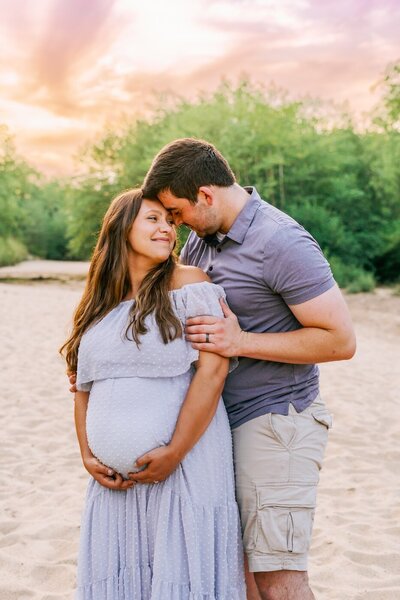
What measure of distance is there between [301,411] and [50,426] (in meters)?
4.72

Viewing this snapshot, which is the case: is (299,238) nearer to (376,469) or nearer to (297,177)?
(376,469)

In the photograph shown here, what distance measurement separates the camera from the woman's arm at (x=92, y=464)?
8.00ft

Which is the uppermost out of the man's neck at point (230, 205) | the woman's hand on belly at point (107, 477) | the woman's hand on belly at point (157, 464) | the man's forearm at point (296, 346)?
the man's neck at point (230, 205)

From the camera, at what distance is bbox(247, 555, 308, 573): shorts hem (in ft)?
7.96

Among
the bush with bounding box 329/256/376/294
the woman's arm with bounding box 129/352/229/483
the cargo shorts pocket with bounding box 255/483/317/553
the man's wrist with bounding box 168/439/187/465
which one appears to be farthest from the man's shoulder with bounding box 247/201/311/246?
the bush with bounding box 329/256/376/294

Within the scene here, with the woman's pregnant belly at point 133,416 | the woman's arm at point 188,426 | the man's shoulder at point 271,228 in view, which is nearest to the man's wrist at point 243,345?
the woman's arm at point 188,426

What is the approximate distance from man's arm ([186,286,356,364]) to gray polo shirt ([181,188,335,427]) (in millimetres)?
68

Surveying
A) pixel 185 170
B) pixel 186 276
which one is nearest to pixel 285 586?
pixel 186 276

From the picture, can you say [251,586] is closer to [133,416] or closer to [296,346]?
[133,416]

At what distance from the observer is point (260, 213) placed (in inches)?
103

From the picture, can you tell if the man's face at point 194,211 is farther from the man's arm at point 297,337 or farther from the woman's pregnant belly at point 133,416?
the woman's pregnant belly at point 133,416

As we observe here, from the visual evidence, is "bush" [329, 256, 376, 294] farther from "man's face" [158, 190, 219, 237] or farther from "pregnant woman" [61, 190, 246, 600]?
"pregnant woman" [61, 190, 246, 600]

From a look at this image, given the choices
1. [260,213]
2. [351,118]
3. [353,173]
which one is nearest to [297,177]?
[353,173]

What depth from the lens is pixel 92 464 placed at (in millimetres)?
2518
